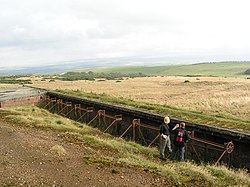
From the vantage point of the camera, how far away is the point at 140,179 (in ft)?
29.7

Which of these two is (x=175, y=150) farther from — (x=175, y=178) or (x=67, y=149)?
(x=67, y=149)

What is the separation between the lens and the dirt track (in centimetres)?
838

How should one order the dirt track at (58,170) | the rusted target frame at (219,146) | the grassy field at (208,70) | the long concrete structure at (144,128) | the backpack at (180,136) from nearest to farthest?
the dirt track at (58,170)
the backpack at (180,136)
the rusted target frame at (219,146)
the long concrete structure at (144,128)
the grassy field at (208,70)

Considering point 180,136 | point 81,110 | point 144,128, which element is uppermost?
point 180,136

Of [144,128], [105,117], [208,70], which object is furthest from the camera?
[208,70]

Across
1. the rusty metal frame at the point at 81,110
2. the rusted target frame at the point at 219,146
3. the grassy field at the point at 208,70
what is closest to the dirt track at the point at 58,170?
the rusted target frame at the point at 219,146

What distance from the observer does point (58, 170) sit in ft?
30.1

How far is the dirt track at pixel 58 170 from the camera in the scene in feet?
27.5

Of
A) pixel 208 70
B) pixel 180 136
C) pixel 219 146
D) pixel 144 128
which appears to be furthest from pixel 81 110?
pixel 208 70

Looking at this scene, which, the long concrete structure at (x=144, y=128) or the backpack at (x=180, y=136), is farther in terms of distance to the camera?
the long concrete structure at (x=144, y=128)

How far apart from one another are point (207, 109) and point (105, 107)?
7155mm

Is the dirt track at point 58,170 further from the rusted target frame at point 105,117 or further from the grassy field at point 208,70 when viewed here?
the grassy field at point 208,70

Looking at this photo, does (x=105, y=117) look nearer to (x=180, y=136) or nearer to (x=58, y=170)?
(x=180, y=136)

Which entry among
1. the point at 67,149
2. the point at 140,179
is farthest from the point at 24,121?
the point at 140,179
